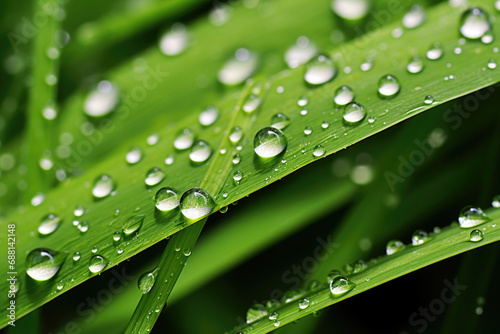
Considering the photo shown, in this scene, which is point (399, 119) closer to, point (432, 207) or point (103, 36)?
point (432, 207)

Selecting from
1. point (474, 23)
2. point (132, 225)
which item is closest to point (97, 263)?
point (132, 225)

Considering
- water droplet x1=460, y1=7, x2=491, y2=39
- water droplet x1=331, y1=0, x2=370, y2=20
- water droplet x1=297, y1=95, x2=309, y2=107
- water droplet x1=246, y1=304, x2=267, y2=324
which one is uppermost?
water droplet x1=331, y1=0, x2=370, y2=20

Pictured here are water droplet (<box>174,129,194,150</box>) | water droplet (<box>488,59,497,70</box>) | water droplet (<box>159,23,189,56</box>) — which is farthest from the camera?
water droplet (<box>159,23,189,56</box>)

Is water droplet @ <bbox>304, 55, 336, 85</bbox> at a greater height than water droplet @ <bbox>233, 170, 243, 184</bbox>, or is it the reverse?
water droplet @ <bbox>304, 55, 336, 85</bbox>

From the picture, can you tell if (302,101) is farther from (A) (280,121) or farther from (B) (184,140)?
(B) (184,140)

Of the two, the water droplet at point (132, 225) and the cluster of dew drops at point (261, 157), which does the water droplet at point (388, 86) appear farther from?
the water droplet at point (132, 225)

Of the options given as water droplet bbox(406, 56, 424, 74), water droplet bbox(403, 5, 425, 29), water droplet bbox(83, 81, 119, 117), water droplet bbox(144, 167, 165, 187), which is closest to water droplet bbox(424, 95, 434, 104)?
water droplet bbox(406, 56, 424, 74)

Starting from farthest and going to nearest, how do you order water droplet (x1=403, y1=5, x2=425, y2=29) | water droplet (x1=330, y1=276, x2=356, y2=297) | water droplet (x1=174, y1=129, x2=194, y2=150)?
water droplet (x1=403, y1=5, x2=425, y2=29), water droplet (x1=174, y1=129, x2=194, y2=150), water droplet (x1=330, y1=276, x2=356, y2=297)

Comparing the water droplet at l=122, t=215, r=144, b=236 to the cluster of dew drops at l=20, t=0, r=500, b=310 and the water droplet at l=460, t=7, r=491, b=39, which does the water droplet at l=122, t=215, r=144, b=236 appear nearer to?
the cluster of dew drops at l=20, t=0, r=500, b=310
